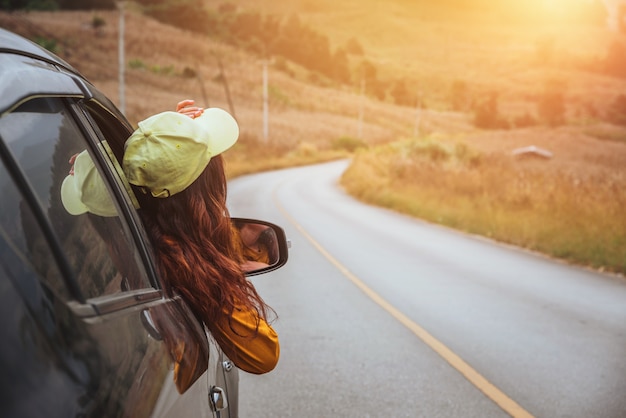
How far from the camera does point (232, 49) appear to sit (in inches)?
4707

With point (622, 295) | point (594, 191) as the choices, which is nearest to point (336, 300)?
point (622, 295)

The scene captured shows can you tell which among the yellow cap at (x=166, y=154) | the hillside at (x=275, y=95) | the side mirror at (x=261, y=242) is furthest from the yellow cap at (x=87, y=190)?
the hillside at (x=275, y=95)

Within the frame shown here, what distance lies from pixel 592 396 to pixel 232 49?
4659 inches

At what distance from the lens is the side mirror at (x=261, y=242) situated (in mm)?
2553

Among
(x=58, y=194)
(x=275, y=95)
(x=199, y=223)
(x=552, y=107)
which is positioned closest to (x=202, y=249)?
(x=199, y=223)

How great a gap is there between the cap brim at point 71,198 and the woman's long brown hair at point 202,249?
0.43 m

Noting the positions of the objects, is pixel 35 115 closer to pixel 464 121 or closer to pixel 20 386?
pixel 20 386

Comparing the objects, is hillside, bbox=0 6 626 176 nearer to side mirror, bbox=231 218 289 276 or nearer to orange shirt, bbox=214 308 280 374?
side mirror, bbox=231 218 289 276

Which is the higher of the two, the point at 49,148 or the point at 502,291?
the point at 49,148

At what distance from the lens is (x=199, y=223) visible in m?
2.16

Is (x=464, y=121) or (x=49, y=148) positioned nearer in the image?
(x=49, y=148)

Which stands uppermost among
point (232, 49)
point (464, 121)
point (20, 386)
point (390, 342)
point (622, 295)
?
point (20, 386)

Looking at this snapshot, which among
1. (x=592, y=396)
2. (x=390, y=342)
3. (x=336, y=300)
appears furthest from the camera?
(x=336, y=300)

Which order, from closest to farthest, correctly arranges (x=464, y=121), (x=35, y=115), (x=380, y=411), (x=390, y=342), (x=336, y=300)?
1. (x=35, y=115)
2. (x=380, y=411)
3. (x=390, y=342)
4. (x=336, y=300)
5. (x=464, y=121)
